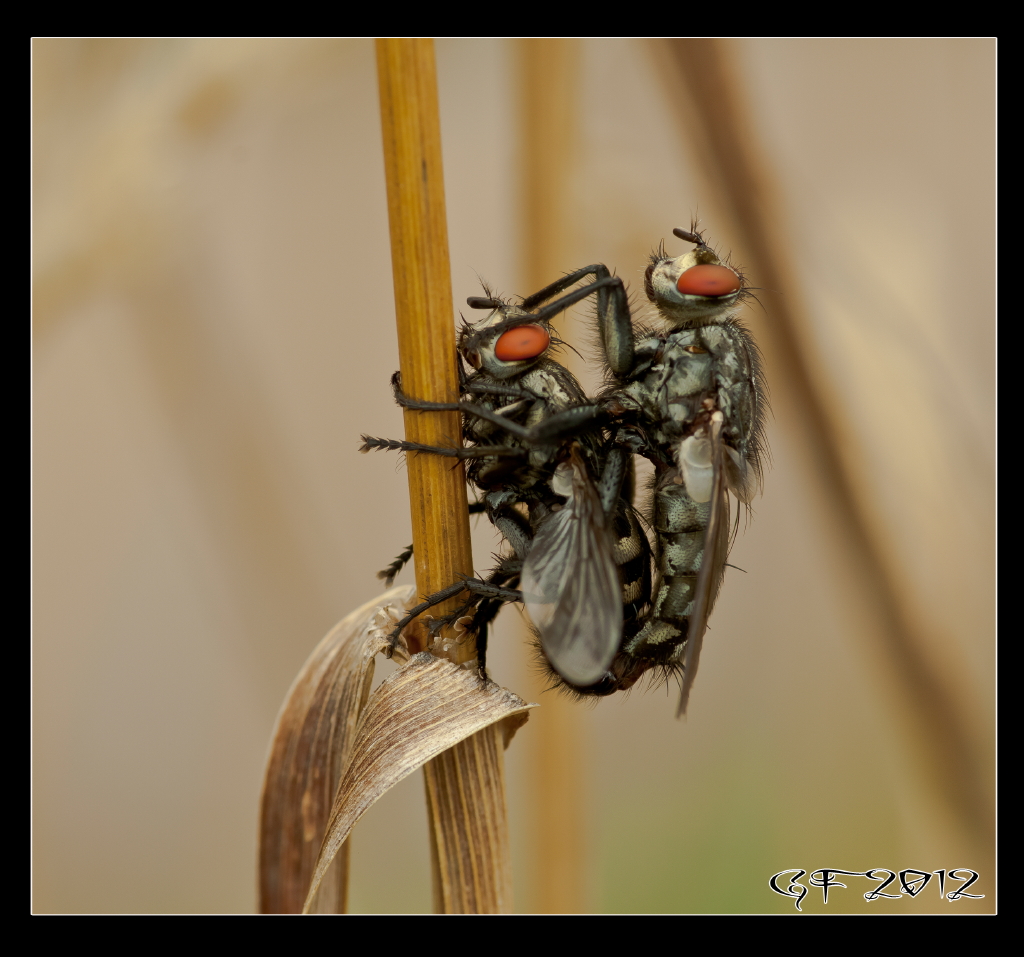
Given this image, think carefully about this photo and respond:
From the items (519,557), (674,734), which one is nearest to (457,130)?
(519,557)

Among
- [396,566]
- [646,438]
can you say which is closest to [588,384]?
[646,438]

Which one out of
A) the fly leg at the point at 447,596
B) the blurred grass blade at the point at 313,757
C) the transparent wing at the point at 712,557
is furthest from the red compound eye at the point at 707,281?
the blurred grass blade at the point at 313,757

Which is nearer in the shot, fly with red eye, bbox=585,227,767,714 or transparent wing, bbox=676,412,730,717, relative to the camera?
transparent wing, bbox=676,412,730,717

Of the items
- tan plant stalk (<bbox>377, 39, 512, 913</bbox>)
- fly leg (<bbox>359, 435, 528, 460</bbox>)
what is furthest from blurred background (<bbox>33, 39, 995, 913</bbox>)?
tan plant stalk (<bbox>377, 39, 512, 913</bbox>)

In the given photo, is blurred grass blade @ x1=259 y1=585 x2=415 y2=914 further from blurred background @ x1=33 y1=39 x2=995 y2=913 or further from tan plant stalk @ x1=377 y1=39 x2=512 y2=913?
blurred background @ x1=33 y1=39 x2=995 y2=913

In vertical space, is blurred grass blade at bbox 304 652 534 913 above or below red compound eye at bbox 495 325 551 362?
below

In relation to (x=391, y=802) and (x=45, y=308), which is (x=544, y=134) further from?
(x=391, y=802)
